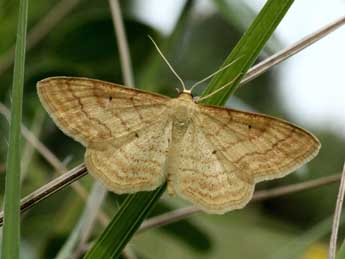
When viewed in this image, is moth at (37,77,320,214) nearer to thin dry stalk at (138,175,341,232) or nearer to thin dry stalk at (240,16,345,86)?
thin dry stalk at (240,16,345,86)

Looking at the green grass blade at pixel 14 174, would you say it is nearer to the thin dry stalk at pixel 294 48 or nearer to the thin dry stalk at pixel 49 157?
the thin dry stalk at pixel 294 48

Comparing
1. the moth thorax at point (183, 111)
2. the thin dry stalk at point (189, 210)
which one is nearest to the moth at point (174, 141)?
the moth thorax at point (183, 111)

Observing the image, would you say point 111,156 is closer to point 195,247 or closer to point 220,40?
point 195,247

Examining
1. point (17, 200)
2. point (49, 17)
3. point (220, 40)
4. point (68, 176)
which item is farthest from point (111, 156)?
point (220, 40)

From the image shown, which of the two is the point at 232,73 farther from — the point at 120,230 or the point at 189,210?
the point at 189,210

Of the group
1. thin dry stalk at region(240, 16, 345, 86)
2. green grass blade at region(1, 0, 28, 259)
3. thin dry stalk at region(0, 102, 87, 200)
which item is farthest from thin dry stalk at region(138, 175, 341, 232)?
green grass blade at region(1, 0, 28, 259)

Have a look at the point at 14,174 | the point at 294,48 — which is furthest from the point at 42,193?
the point at 294,48
